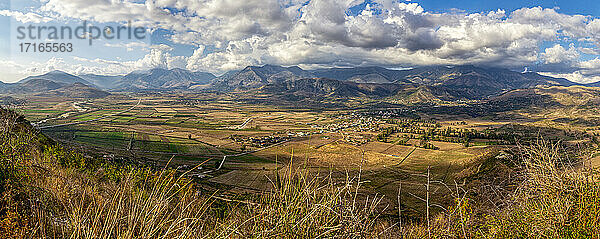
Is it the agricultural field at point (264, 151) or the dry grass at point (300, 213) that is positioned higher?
the dry grass at point (300, 213)

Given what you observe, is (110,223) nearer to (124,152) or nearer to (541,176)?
(541,176)

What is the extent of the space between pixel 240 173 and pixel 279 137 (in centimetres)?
4809

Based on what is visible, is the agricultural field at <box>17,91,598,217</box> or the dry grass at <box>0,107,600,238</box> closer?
the dry grass at <box>0,107,600,238</box>

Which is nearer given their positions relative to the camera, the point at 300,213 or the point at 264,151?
the point at 300,213

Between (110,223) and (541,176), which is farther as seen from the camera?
(541,176)

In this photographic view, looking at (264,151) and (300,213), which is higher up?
(300,213)

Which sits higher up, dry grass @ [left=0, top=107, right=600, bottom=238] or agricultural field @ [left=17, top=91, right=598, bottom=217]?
dry grass @ [left=0, top=107, right=600, bottom=238]

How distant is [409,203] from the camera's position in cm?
5484

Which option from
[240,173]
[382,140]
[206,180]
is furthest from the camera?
[382,140]

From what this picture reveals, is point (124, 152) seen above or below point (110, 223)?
below

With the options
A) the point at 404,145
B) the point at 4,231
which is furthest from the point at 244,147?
the point at 4,231

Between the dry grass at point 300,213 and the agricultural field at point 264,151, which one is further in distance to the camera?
the agricultural field at point 264,151

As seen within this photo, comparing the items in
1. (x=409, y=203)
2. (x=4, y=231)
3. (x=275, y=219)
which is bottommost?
(x=409, y=203)

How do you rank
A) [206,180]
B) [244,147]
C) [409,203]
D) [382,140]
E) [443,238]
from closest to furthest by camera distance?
[443,238]
[409,203]
[206,180]
[244,147]
[382,140]
